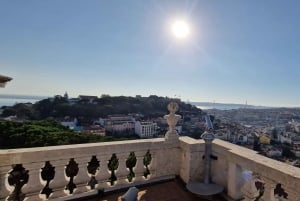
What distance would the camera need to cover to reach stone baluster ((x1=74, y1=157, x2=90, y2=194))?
353 centimetres

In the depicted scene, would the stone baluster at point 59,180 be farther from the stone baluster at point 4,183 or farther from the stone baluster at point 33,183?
the stone baluster at point 4,183

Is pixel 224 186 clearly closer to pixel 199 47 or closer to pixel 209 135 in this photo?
pixel 209 135

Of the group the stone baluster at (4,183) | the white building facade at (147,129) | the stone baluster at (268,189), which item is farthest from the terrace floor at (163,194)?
the white building facade at (147,129)

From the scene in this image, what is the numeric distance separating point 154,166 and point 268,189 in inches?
81.3

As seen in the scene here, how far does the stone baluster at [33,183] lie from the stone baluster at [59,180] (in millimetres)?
159

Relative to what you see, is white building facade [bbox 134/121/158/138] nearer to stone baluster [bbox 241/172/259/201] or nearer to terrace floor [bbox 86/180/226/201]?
terrace floor [bbox 86/180/226/201]

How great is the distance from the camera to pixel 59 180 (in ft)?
11.1

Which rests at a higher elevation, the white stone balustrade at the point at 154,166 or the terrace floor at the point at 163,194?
the white stone balustrade at the point at 154,166

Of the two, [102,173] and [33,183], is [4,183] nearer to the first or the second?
[33,183]

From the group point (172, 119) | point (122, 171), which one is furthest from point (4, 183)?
point (172, 119)

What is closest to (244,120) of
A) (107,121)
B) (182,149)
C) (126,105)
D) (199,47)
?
(126,105)

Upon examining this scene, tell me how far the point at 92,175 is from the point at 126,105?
78.1m

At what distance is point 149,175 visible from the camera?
4305 mm

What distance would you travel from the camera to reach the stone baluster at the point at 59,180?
11.0 ft
